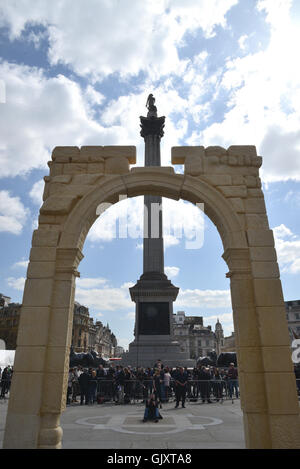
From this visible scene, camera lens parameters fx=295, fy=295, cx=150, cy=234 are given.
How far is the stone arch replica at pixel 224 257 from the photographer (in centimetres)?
546

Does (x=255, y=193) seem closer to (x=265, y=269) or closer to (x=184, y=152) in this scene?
(x=265, y=269)

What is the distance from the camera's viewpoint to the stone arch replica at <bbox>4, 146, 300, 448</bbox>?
17.9 feet

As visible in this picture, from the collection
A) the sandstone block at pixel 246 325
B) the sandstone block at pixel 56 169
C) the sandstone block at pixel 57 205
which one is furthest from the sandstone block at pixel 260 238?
the sandstone block at pixel 56 169

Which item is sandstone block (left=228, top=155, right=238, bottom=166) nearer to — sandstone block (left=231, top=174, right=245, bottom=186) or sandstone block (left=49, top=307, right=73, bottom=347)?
sandstone block (left=231, top=174, right=245, bottom=186)

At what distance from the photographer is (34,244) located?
6.63m

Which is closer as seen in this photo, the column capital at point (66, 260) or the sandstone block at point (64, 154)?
the column capital at point (66, 260)

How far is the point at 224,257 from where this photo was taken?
7016mm

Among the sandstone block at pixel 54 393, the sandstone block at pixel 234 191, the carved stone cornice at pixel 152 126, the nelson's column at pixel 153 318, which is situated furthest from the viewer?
the carved stone cornice at pixel 152 126

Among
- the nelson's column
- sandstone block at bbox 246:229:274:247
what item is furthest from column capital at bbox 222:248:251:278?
the nelson's column

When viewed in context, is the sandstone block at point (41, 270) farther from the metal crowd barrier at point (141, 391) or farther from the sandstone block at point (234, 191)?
the metal crowd barrier at point (141, 391)

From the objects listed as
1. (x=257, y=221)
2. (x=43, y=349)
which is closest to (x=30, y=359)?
(x=43, y=349)

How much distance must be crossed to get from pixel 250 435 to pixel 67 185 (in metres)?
6.42

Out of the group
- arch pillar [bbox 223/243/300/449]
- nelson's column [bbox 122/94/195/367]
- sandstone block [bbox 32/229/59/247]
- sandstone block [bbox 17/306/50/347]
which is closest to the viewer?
arch pillar [bbox 223/243/300/449]

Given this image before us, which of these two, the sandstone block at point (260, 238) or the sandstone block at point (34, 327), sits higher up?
the sandstone block at point (260, 238)
